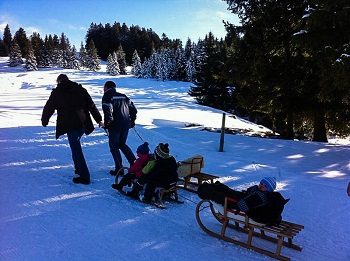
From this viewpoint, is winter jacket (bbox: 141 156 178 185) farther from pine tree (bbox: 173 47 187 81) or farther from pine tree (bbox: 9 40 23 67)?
pine tree (bbox: 9 40 23 67)

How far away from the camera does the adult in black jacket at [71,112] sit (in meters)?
7.92

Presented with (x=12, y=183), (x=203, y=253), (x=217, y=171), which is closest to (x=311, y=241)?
(x=203, y=253)

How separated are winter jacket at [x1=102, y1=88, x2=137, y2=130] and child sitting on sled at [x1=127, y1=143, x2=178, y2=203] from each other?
71.3 inches

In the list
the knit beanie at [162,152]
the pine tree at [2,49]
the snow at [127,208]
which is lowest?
the snow at [127,208]

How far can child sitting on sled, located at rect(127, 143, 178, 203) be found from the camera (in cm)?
693

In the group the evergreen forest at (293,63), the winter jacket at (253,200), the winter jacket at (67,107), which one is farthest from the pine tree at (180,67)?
the winter jacket at (253,200)

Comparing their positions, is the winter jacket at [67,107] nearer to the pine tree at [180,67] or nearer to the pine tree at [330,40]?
the pine tree at [330,40]

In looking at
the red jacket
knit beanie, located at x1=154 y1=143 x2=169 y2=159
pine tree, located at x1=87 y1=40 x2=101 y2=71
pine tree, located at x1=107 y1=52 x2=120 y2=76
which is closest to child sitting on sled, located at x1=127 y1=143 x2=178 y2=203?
knit beanie, located at x1=154 y1=143 x2=169 y2=159

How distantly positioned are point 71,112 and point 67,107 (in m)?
0.14

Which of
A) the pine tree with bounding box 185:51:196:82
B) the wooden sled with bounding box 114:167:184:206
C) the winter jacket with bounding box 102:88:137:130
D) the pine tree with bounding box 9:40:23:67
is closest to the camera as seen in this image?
the wooden sled with bounding box 114:167:184:206

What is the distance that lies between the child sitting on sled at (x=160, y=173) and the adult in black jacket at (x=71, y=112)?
1842mm

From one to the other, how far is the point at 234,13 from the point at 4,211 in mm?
15475

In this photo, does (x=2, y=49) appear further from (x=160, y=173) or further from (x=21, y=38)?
(x=160, y=173)

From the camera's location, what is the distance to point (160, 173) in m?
6.96
